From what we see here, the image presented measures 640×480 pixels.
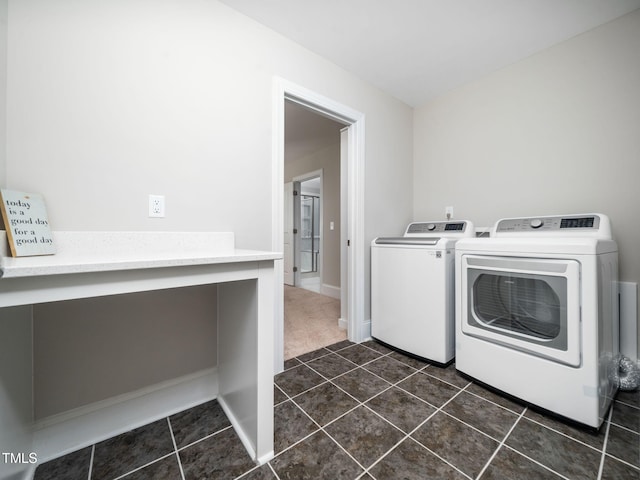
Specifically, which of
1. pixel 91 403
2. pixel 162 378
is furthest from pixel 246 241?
pixel 91 403

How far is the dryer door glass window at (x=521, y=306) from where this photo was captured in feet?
4.00

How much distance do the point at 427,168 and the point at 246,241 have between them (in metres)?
1.95

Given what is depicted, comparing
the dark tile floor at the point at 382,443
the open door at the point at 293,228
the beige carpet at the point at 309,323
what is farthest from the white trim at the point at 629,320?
the open door at the point at 293,228

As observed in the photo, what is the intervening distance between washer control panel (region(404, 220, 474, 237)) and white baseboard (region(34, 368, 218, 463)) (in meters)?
1.86

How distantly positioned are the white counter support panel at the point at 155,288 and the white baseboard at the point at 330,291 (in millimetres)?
2462

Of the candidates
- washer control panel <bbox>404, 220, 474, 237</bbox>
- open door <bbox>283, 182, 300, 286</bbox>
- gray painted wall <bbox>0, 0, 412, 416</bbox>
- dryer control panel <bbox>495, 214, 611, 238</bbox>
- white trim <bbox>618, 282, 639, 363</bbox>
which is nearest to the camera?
gray painted wall <bbox>0, 0, 412, 416</bbox>

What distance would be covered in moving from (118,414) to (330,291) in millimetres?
2895

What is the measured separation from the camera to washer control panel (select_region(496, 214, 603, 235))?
4.68 feet

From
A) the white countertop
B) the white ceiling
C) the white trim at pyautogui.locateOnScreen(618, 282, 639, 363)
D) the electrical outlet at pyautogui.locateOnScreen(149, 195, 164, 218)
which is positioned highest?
the white ceiling

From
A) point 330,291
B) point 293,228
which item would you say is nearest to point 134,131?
point 330,291

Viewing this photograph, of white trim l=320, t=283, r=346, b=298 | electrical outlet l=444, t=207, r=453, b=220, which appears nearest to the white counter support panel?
electrical outlet l=444, t=207, r=453, b=220

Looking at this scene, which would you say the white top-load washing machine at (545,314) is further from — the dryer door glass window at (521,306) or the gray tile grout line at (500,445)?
the gray tile grout line at (500,445)

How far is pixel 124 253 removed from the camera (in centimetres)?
114

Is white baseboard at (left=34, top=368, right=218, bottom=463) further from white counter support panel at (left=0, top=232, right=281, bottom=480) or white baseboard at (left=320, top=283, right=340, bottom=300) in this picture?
white baseboard at (left=320, top=283, right=340, bottom=300)
